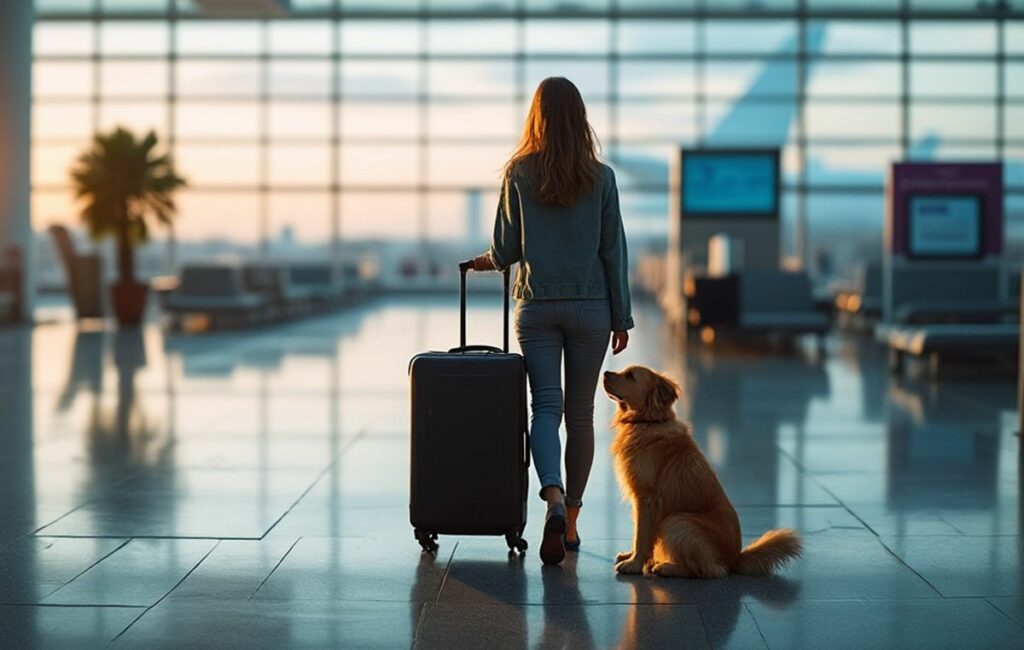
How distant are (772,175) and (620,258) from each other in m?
14.0

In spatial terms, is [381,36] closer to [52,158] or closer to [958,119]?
[52,158]

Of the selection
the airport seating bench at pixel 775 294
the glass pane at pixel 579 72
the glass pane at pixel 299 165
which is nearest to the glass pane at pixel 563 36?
the glass pane at pixel 579 72

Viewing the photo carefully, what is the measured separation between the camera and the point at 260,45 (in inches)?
1068

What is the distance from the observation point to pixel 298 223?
91.7 feet

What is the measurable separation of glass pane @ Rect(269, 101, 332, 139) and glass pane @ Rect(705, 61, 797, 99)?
287 inches

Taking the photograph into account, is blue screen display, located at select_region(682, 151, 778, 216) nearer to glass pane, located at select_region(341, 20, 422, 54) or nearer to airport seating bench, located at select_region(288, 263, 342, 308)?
airport seating bench, located at select_region(288, 263, 342, 308)

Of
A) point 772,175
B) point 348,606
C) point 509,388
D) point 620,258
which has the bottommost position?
point 348,606

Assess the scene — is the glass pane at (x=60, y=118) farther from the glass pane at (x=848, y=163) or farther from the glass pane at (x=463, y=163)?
the glass pane at (x=848, y=163)

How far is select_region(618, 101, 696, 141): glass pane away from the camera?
1049 inches

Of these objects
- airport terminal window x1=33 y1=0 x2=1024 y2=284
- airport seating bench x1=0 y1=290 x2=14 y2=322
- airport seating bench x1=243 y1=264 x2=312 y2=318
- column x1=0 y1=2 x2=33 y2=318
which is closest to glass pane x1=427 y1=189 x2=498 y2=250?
airport terminal window x1=33 y1=0 x2=1024 y2=284

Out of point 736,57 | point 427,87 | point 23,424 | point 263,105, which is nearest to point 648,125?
point 736,57

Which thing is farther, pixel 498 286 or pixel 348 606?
pixel 498 286

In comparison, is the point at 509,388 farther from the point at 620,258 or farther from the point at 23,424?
the point at 23,424

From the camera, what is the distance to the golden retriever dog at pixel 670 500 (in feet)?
14.3
